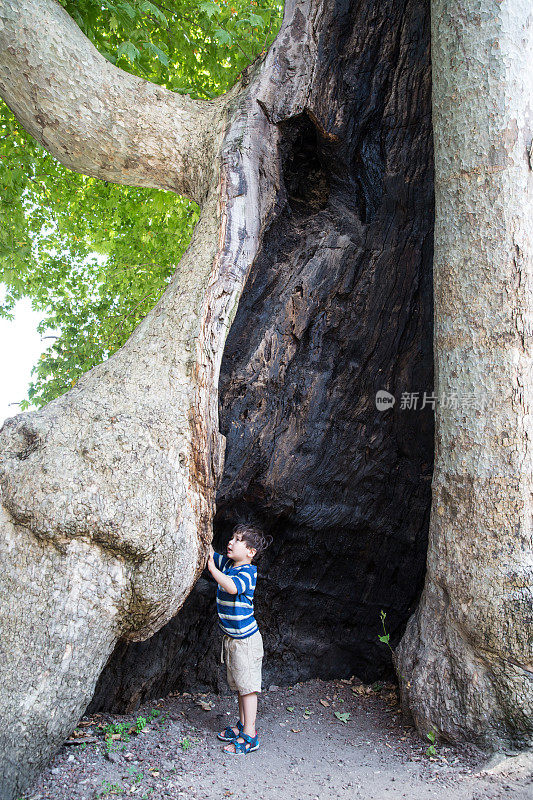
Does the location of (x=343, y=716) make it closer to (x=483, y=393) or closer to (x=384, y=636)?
(x=384, y=636)

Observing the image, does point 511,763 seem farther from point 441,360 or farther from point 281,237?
point 281,237

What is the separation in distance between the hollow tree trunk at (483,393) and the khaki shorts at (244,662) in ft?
2.75

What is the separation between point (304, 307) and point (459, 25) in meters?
1.70

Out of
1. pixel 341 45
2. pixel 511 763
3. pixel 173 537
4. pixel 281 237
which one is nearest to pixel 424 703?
pixel 511 763

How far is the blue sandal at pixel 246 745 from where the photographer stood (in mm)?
2980

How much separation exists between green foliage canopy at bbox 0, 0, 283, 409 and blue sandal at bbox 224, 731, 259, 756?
4.30m

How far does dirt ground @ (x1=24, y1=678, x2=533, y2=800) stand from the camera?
8.17 feet

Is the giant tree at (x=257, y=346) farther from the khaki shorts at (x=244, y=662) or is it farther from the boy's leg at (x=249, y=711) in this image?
the boy's leg at (x=249, y=711)

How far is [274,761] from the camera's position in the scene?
9.61 ft

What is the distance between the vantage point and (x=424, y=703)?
10.00 ft

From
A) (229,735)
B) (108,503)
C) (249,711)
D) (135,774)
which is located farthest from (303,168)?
(135,774)

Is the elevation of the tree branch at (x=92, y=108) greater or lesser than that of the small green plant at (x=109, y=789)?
greater

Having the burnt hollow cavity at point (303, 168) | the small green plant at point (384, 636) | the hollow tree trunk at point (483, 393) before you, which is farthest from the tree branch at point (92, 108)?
the small green plant at point (384, 636)

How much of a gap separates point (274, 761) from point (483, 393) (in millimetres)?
2099
